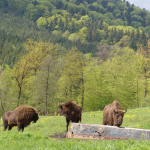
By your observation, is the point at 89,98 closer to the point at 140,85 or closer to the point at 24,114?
the point at 140,85

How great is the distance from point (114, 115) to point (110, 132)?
4.05 feet

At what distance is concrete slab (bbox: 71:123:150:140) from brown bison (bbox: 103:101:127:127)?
2.40ft

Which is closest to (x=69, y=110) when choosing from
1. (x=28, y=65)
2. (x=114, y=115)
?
(x=114, y=115)

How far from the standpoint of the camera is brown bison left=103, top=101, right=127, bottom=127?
11622 millimetres

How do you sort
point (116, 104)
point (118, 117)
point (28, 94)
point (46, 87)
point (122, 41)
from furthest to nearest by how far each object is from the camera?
1. point (122, 41)
2. point (28, 94)
3. point (46, 87)
4. point (116, 104)
5. point (118, 117)

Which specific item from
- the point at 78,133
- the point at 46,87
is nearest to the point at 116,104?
the point at 78,133

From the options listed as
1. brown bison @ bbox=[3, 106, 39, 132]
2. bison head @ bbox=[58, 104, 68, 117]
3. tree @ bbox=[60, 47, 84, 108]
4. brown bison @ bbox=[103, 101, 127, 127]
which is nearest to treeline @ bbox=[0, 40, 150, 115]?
tree @ bbox=[60, 47, 84, 108]

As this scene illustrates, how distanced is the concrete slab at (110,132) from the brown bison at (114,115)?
0.73m

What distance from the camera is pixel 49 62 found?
1692 inches

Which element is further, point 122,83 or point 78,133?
point 122,83

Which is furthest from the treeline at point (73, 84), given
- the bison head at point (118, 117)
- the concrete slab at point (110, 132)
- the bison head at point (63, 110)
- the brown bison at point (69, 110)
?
the bison head at point (118, 117)

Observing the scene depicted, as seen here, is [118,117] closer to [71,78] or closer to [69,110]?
[69,110]

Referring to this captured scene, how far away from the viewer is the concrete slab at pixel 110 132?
34.5 feet

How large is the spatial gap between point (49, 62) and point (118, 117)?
32.8 meters
